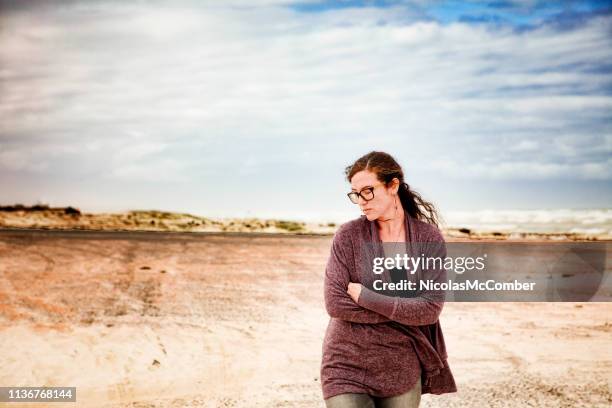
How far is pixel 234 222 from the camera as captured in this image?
29156mm

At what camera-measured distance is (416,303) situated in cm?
305

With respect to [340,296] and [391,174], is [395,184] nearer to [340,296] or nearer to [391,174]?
[391,174]

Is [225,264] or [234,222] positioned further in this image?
[234,222]

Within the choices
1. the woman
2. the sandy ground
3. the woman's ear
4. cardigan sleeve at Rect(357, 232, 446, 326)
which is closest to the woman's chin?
the woman

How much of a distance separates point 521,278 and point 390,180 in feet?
37.4

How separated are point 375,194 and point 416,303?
51 cm

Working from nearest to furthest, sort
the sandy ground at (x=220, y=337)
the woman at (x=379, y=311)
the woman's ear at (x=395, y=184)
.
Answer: the woman at (x=379, y=311)
the woman's ear at (x=395, y=184)
the sandy ground at (x=220, y=337)

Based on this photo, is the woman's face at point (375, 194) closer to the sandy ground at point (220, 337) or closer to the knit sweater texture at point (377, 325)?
the knit sweater texture at point (377, 325)

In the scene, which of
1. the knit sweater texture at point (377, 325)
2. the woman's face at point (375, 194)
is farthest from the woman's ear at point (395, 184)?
the knit sweater texture at point (377, 325)

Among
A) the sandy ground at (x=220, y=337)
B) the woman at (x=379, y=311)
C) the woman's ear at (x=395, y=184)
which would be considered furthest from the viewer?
the sandy ground at (x=220, y=337)

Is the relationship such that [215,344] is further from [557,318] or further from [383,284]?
[383,284]

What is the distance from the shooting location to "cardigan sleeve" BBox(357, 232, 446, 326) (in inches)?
119

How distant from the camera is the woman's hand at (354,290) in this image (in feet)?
10.1

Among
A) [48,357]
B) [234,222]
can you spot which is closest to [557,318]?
[48,357]
